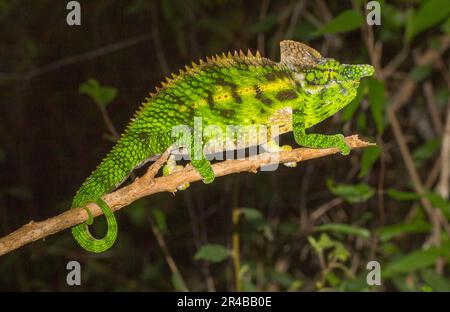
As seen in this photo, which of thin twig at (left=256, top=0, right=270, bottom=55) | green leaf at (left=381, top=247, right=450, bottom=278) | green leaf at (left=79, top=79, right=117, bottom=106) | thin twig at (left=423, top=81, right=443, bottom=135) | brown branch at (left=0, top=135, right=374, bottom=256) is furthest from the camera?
thin twig at (left=423, top=81, right=443, bottom=135)

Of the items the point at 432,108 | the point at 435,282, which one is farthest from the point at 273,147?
the point at 432,108

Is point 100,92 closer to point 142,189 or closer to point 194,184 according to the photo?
point 142,189

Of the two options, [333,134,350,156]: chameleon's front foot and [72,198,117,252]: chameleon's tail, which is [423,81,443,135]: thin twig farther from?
[72,198,117,252]: chameleon's tail

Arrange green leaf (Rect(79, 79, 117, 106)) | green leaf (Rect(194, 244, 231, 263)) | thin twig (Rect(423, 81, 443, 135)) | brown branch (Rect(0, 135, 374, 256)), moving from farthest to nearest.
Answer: thin twig (Rect(423, 81, 443, 135))
green leaf (Rect(194, 244, 231, 263))
green leaf (Rect(79, 79, 117, 106))
brown branch (Rect(0, 135, 374, 256))

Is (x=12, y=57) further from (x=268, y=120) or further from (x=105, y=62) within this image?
(x=268, y=120)

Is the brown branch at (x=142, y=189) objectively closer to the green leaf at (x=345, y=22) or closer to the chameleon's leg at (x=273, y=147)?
the chameleon's leg at (x=273, y=147)

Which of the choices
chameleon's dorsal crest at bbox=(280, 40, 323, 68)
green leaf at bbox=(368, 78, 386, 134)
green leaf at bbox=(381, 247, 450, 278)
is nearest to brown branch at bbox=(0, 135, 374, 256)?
chameleon's dorsal crest at bbox=(280, 40, 323, 68)
